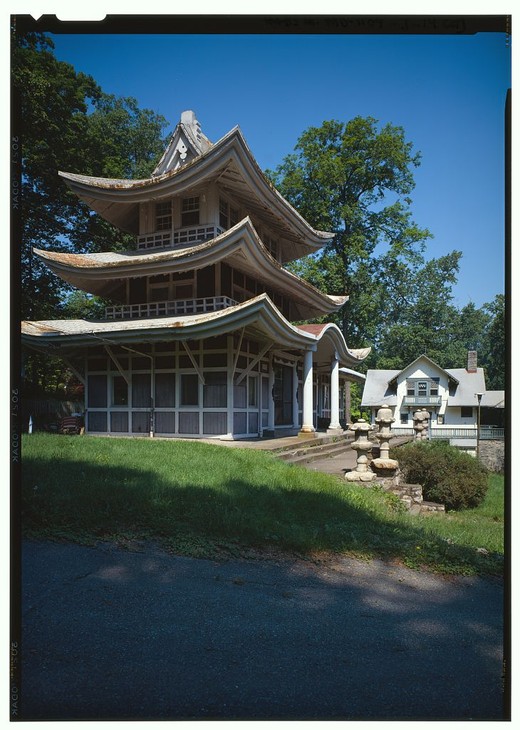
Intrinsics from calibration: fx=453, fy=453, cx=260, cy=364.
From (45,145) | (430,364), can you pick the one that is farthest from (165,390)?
(45,145)

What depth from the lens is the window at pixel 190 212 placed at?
14.4 m

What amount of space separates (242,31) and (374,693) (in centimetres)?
332

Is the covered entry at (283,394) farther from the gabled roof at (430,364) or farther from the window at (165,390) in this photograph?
the gabled roof at (430,364)

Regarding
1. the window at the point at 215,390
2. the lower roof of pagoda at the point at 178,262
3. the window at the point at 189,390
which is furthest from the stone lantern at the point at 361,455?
the lower roof of pagoda at the point at 178,262

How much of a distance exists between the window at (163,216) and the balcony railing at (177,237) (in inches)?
11.9

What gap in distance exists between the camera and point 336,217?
54.0ft

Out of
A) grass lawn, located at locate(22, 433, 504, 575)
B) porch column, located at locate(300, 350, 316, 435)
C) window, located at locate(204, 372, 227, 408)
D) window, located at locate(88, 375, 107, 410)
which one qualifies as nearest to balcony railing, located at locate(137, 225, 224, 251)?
window, located at locate(204, 372, 227, 408)

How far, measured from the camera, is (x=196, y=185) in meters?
13.6

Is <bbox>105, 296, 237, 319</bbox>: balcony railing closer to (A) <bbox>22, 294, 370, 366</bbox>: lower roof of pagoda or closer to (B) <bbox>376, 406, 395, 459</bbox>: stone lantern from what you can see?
(A) <bbox>22, 294, 370, 366</bbox>: lower roof of pagoda

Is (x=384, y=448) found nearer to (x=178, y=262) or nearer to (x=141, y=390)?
(x=178, y=262)

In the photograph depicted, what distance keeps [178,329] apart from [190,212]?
15.7 ft

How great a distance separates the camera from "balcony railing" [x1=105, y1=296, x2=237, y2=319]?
13297 millimetres

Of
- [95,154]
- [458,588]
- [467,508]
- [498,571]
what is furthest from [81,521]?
[467,508]

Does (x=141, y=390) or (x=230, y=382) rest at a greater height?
(x=230, y=382)
